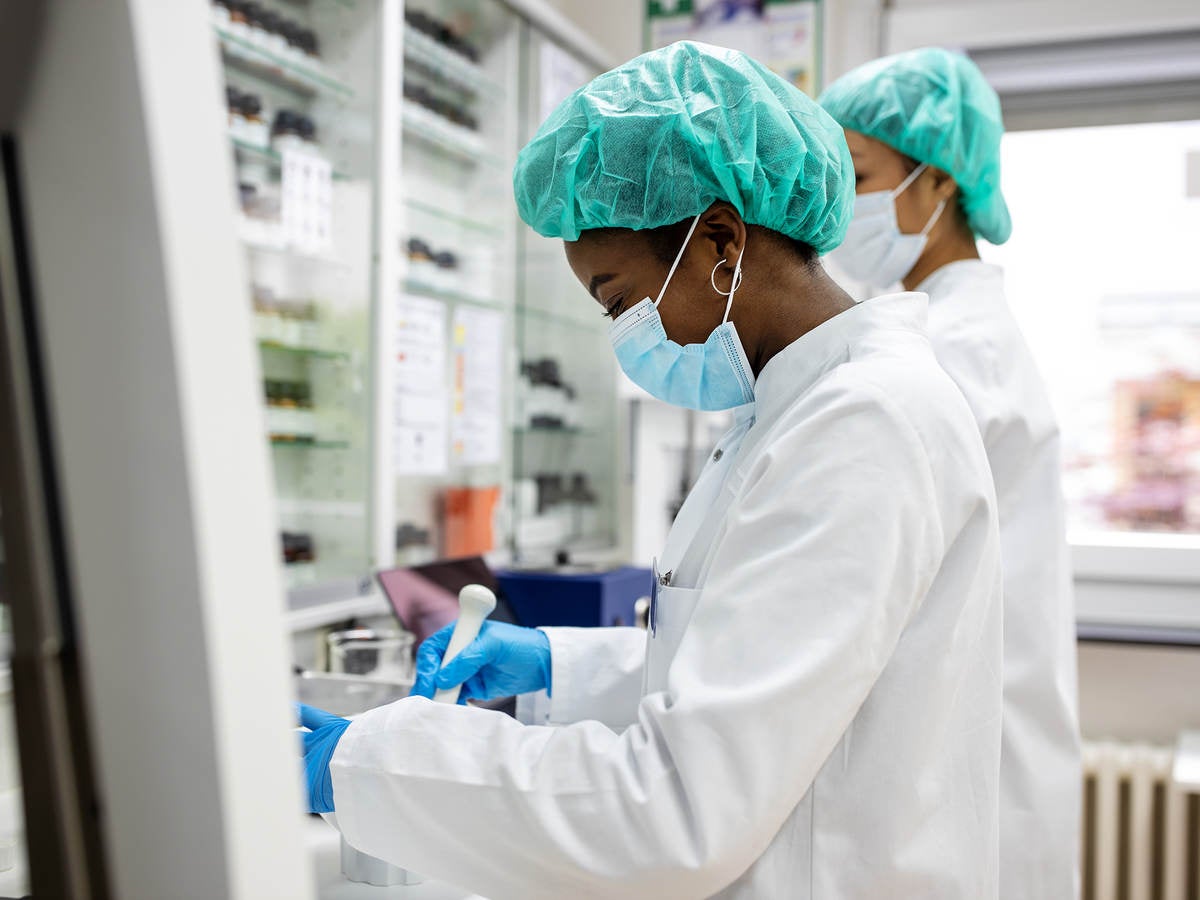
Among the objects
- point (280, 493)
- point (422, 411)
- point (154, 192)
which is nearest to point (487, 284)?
point (422, 411)

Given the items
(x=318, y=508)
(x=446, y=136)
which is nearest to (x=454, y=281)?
(x=446, y=136)

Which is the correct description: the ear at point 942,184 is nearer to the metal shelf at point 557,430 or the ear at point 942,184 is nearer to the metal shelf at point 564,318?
the metal shelf at point 564,318

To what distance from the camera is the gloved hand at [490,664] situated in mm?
1172

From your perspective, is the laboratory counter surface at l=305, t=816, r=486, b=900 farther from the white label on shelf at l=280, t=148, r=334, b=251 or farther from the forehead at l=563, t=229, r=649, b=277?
the white label on shelf at l=280, t=148, r=334, b=251

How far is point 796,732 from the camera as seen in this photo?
76 cm

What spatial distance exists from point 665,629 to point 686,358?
0.88 feet

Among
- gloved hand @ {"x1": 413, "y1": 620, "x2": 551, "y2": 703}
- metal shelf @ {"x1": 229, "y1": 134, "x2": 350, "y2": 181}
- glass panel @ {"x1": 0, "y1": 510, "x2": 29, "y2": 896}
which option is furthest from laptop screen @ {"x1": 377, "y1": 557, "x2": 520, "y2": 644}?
metal shelf @ {"x1": 229, "y1": 134, "x2": 350, "y2": 181}

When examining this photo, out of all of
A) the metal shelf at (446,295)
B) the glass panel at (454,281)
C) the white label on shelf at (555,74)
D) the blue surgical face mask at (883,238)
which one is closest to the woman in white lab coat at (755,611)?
the blue surgical face mask at (883,238)

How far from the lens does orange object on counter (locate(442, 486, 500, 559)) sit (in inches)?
110

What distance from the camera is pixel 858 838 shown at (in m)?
0.85

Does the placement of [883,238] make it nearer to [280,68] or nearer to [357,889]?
[357,889]

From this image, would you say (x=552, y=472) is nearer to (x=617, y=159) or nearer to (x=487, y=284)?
(x=487, y=284)

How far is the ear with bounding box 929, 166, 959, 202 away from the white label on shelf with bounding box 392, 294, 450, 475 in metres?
1.21

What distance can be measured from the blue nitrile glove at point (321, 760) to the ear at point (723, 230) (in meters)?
0.53
